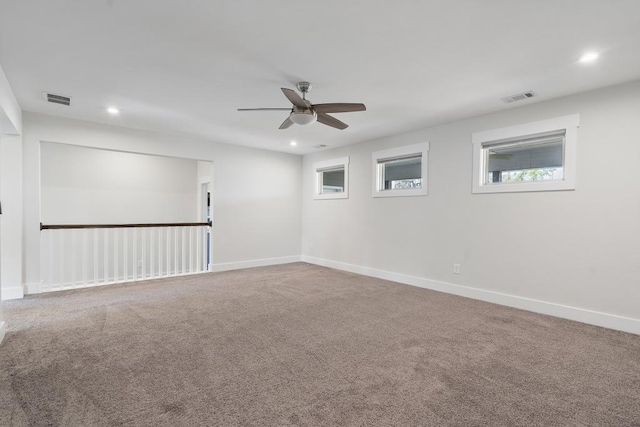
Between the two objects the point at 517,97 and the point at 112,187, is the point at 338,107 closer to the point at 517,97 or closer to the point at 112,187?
the point at 517,97

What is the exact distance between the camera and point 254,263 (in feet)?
21.1

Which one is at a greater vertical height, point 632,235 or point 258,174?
point 258,174

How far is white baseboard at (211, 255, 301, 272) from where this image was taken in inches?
235

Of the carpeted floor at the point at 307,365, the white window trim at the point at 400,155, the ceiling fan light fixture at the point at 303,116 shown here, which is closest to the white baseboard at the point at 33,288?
the carpeted floor at the point at 307,365

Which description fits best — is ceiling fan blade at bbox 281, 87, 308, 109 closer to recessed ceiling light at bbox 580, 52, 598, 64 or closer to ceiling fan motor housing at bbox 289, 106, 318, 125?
ceiling fan motor housing at bbox 289, 106, 318, 125

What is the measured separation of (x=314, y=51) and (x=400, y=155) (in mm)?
3007

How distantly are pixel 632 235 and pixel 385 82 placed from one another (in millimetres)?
2900

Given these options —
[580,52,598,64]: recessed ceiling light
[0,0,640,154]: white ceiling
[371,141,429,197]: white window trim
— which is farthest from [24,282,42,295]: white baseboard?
[580,52,598,64]: recessed ceiling light

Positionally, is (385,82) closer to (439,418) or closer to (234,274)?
(439,418)

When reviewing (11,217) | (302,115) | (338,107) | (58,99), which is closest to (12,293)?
(11,217)

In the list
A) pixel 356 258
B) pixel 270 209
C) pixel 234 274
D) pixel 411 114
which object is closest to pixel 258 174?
pixel 270 209

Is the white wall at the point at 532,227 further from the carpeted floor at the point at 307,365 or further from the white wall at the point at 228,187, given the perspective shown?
the white wall at the point at 228,187

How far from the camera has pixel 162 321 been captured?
3281mm

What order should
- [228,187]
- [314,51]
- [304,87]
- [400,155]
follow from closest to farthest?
[314,51]
[304,87]
[400,155]
[228,187]
